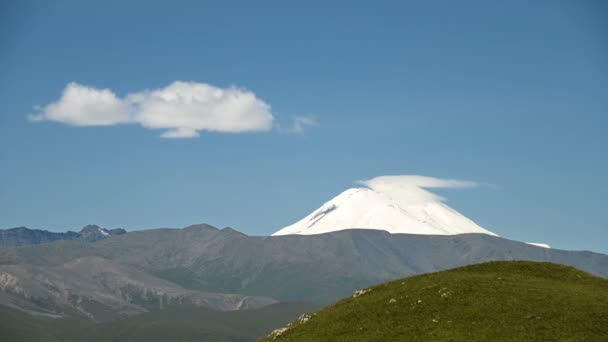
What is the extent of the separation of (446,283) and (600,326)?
1980 centimetres

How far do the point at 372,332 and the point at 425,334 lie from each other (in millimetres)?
6000

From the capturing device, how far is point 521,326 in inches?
3162

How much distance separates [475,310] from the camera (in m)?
85.6

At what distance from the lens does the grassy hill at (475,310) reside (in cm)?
7975

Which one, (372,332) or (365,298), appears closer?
(372,332)

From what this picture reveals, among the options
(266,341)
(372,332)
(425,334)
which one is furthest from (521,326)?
(266,341)

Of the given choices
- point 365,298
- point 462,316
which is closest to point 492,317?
point 462,316

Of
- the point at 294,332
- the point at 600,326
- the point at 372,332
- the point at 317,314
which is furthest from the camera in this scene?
the point at 317,314

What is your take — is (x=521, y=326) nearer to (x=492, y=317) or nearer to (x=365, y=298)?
(x=492, y=317)

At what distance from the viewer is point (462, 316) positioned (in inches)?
3337

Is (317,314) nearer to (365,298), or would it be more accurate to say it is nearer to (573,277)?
(365,298)

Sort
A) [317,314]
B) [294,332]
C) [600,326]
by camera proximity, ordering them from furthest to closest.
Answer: [317,314] → [294,332] → [600,326]

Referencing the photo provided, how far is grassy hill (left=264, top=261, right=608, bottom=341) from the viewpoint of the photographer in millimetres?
79750

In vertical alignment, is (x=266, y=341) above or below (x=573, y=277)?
below
